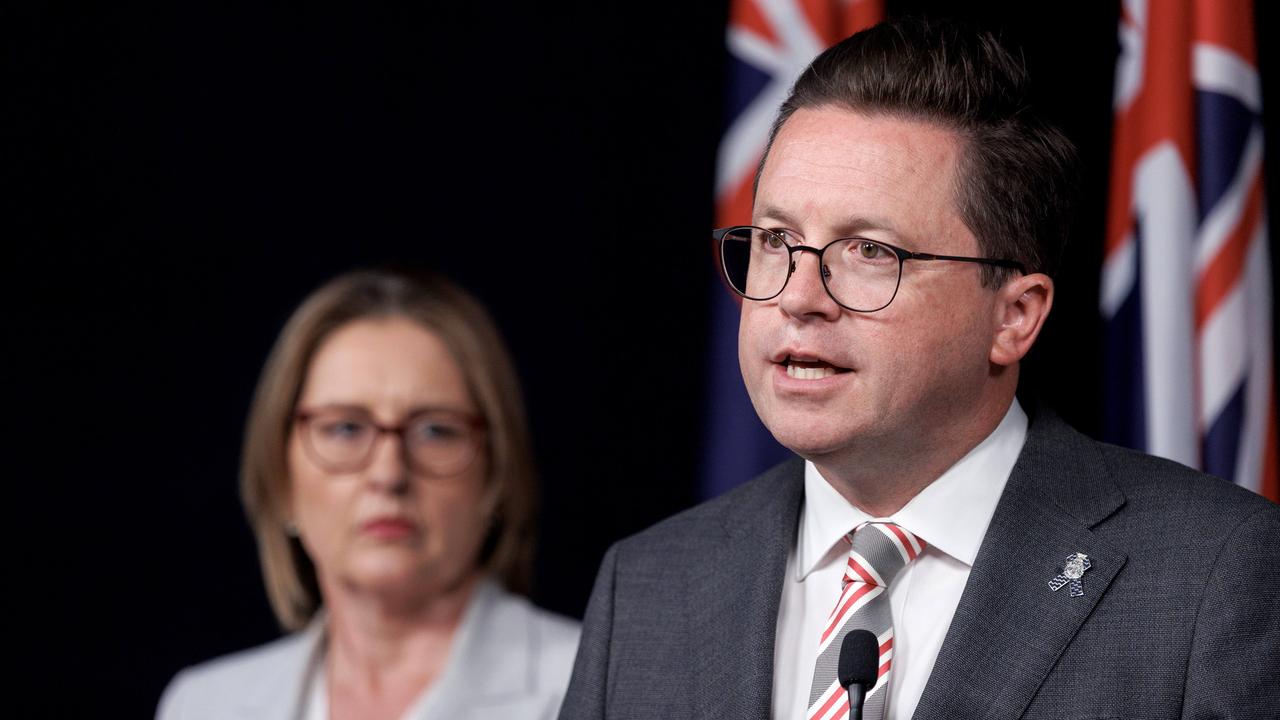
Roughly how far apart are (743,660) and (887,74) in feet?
2.40

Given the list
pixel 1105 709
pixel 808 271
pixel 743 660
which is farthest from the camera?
pixel 743 660

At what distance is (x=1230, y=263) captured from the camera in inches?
101

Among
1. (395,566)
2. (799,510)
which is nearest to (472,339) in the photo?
(395,566)

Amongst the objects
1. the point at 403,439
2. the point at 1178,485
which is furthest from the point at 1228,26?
the point at 403,439

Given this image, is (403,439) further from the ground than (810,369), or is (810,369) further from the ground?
(810,369)

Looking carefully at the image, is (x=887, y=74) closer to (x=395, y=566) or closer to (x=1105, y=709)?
(x=1105, y=709)

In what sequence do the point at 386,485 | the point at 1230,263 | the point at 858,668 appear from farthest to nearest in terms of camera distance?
the point at 386,485 → the point at 1230,263 → the point at 858,668

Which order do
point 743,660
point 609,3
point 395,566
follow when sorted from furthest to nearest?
1. point 609,3
2. point 395,566
3. point 743,660

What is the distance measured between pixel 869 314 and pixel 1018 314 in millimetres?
239

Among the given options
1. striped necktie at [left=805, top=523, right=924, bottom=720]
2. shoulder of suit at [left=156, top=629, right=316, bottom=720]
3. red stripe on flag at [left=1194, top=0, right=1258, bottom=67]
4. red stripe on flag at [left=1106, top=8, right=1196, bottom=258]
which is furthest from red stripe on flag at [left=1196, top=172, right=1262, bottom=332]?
shoulder of suit at [left=156, top=629, right=316, bottom=720]

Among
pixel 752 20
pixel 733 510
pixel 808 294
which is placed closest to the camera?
pixel 808 294

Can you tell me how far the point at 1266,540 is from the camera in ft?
5.49

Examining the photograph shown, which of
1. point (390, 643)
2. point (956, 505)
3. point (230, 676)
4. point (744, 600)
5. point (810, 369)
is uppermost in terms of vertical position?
point (810, 369)

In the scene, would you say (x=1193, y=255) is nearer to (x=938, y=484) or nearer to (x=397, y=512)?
(x=938, y=484)
